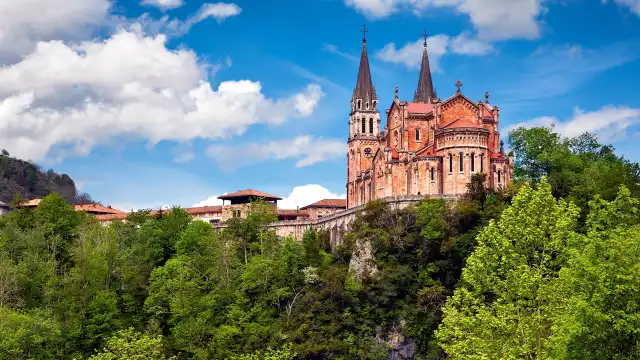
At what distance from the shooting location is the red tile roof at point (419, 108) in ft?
286

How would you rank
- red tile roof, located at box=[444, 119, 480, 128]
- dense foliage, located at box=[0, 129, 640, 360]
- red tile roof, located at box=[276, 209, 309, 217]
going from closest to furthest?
1. dense foliage, located at box=[0, 129, 640, 360]
2. red tile roof, located at box=[444, 119, 480, 128]
3. red tile roof, located at box=[276, 209, 309, 217]

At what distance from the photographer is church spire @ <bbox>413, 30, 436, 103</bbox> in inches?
3920

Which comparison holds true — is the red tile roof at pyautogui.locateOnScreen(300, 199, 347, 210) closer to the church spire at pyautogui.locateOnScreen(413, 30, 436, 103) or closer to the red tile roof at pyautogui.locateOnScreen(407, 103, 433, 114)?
the church spire at pyautogui.locateOnScreen(413, 30, 436, 103)

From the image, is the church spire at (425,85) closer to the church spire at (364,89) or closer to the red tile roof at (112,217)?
the church spire at (364,89)

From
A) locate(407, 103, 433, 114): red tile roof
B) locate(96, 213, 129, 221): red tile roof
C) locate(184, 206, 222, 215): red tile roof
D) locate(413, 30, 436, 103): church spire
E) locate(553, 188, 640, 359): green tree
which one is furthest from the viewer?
locate(184, 206, 222, 215): red tile roof

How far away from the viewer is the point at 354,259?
7719 cm

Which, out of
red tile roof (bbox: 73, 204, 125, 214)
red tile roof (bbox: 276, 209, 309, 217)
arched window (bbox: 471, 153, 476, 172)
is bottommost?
red tile roof (bbox: 276, 209, 309, 217)

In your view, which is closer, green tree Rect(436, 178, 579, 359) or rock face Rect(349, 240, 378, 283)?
green tree Rect(436, 178, 579, 359)

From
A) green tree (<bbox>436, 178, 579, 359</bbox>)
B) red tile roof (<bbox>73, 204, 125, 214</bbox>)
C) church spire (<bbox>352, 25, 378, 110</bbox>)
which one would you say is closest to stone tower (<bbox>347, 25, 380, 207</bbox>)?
church spire (<bbox>352, 25, 378, 110</bbox>)

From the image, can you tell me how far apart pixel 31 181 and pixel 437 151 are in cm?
10202

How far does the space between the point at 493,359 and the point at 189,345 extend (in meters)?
42.7

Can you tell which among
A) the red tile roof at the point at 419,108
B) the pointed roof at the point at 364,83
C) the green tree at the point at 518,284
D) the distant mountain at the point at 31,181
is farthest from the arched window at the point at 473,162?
the distant mountain at the point at 31,181

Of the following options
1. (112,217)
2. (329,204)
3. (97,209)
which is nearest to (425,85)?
(329,204)

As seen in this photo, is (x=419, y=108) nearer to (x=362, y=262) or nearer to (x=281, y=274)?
(x=362, y=262)
